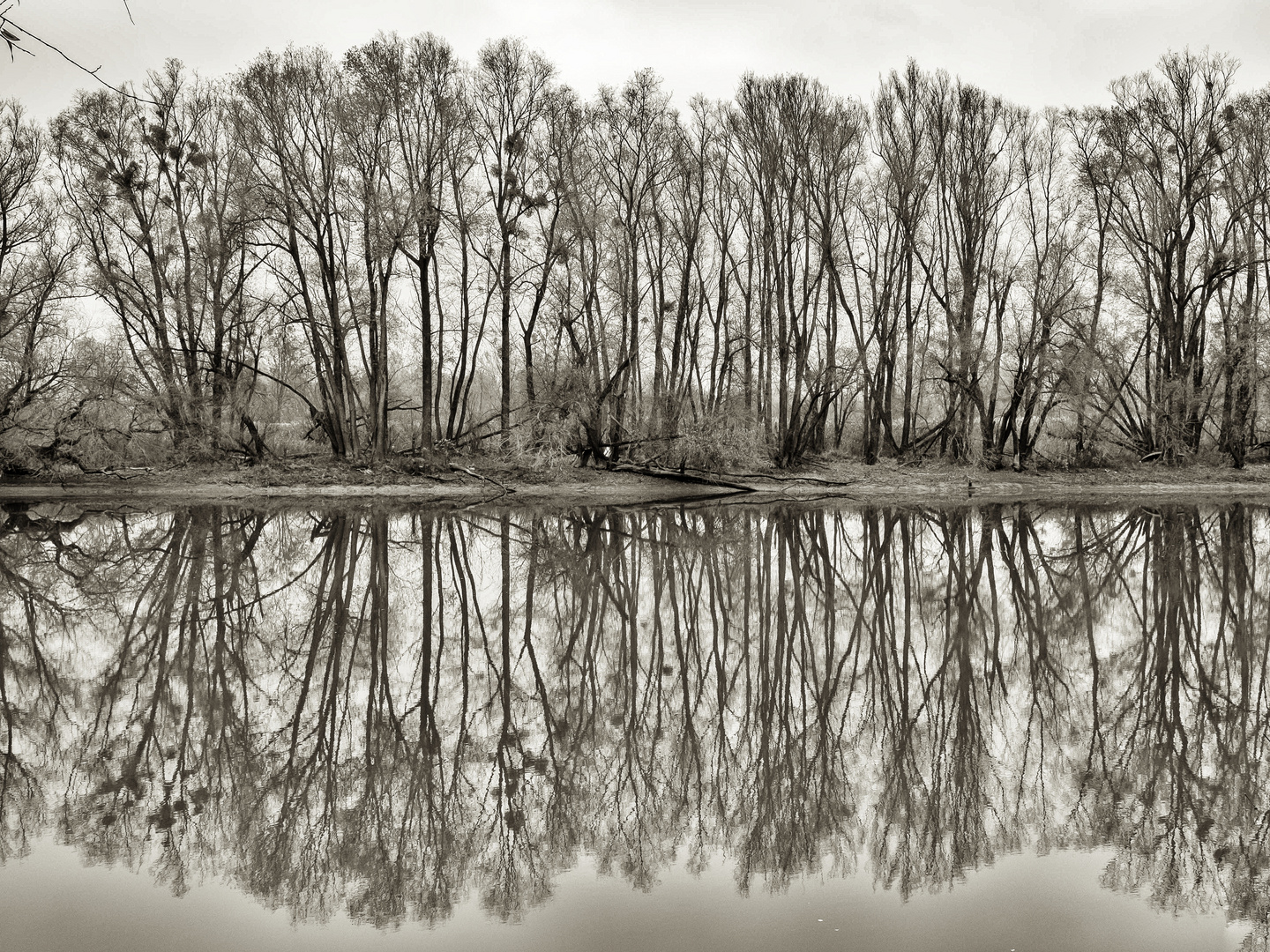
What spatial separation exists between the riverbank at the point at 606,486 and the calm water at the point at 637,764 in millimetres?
15881

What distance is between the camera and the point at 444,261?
1313 inches

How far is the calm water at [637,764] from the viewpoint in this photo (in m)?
4.32

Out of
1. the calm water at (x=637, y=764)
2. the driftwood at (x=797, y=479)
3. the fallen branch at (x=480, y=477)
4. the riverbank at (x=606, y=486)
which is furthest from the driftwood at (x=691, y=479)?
the calm water at (x=637, y=764)

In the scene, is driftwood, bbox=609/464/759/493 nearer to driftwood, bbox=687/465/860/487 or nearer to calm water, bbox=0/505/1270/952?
driftwood, bbox=687/465/860/487

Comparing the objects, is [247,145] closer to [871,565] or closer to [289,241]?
[289,241]

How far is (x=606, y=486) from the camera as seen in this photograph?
30.7 metres

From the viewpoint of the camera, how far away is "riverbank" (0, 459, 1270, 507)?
92.3ft

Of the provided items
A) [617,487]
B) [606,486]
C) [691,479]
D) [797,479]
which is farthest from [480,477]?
[797,479]

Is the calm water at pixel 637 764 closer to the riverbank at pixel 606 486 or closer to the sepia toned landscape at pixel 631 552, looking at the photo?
the sepia toned landscape at pixel 631 552

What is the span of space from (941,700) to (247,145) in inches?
1153

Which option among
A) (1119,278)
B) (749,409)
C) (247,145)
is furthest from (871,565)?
(1119,278)

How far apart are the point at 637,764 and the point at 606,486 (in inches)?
972

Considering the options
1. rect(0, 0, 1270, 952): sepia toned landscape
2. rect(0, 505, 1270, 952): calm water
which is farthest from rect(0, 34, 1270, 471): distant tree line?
rect(0, 505, 1270, 952): calm water

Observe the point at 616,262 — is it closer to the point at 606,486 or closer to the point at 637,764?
the point at 606,486
